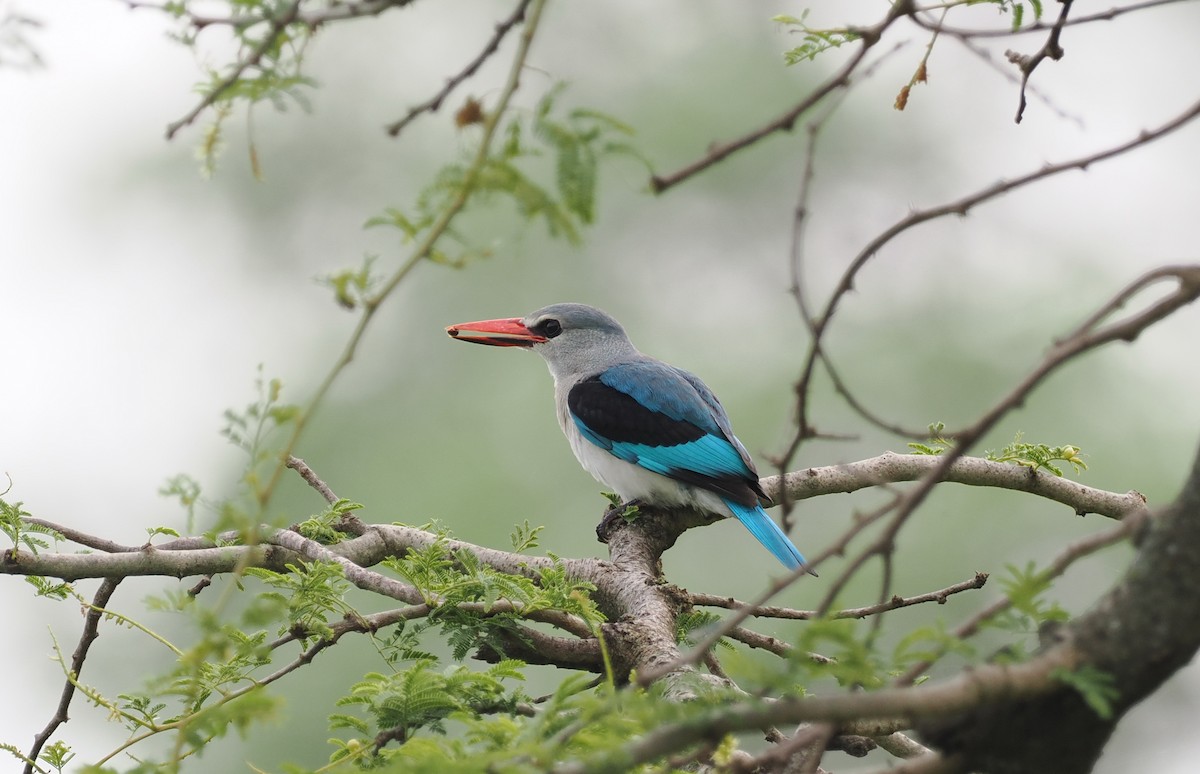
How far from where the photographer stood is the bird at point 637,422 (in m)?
4.32

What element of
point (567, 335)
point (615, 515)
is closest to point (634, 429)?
point (615, 515)

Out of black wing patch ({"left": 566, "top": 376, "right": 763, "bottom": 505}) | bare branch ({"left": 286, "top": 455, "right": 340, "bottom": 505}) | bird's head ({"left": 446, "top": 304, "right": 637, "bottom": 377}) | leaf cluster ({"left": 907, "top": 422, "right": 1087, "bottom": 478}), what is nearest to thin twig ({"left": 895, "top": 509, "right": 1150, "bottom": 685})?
leaf cluster ({"left": 907, "top": 422, "right": 1087, "bottom": 478})

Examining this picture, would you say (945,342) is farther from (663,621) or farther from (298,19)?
(298,19)

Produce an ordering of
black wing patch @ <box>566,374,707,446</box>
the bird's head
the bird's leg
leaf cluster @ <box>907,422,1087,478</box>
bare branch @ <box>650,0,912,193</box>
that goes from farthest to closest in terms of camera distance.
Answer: the bird's head → black wing patch @ <box>566,374,707,446</box> → the bird's leg → leaf cluster @ <box>907,422,1087,478</box> → bare branch @ <box>650,0,912,193</box>

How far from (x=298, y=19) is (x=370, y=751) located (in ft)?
3.90

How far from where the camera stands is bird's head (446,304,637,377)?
17.8ft

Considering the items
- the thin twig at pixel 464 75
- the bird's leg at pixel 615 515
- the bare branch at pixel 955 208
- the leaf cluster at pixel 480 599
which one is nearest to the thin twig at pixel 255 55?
the thin twig at pixel 464 75

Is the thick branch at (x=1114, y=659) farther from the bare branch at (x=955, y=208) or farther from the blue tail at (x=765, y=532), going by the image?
the blue tail at (x=765, y=532)

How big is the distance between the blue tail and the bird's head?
1.29 meters

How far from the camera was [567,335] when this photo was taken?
5.48m

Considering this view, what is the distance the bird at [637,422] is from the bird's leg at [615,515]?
0.05 metres

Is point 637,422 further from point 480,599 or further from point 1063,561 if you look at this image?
point 1063,561

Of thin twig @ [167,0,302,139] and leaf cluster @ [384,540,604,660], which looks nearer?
thin twig @ [167,0,302,139]

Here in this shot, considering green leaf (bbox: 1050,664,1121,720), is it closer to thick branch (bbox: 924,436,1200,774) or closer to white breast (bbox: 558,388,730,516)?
thick branch (bbox: 924,436,1200,774)
